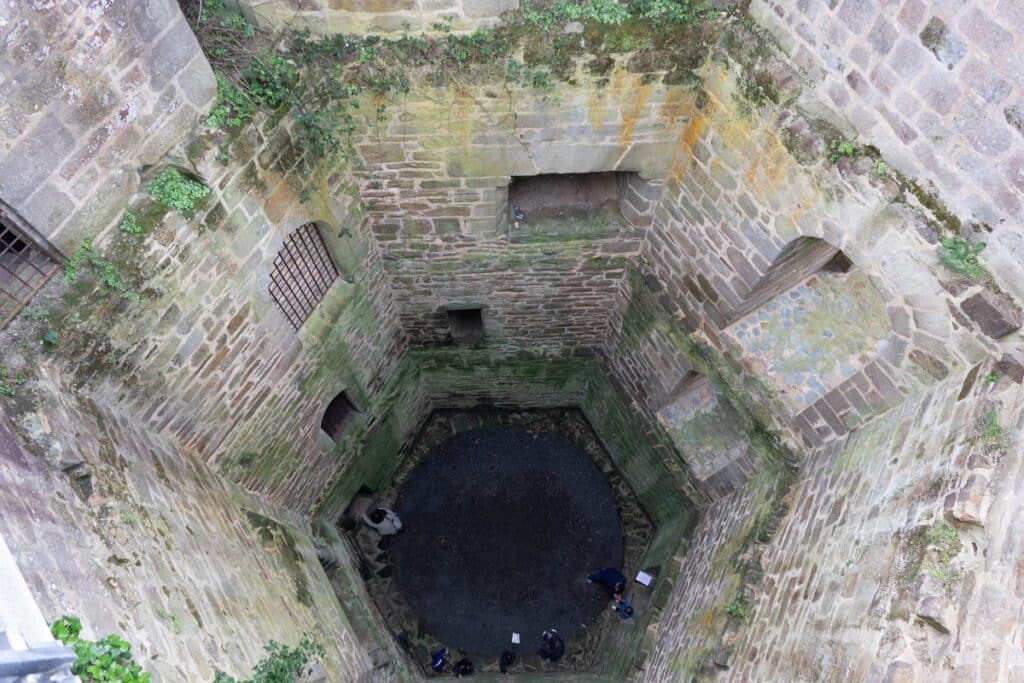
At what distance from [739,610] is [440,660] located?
17.1ft

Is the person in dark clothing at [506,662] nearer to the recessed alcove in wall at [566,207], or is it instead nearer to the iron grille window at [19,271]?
the recessed alcove in wall at [566,207]

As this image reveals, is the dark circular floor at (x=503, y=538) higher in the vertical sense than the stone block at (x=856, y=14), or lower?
lower

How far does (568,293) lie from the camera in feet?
27.7

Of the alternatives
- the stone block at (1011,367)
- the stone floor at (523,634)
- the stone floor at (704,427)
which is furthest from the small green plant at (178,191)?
the stone floor at (523,634)

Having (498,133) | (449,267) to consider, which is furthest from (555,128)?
(449,267)

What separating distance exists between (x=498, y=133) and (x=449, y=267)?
2.03m

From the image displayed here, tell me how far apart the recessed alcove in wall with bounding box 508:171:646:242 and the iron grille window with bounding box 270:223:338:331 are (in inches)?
78.0

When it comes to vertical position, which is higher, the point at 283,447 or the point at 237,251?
the point at 237,251

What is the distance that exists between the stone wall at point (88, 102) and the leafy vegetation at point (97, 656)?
2.47 metres

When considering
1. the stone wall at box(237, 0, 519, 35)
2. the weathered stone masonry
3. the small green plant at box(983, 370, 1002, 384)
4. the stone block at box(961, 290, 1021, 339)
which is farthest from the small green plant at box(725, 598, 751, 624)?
the stone wall at box(237, 0, 519, 35)

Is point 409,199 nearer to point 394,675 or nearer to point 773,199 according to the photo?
point 773,199

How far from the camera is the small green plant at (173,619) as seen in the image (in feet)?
14.1

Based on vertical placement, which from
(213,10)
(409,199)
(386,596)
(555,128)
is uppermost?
(213,10)

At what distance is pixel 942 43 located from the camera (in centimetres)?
430
